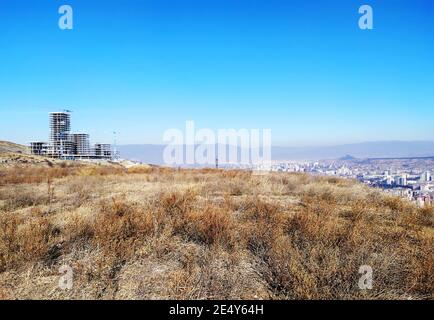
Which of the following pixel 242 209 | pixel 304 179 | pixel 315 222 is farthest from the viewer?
pixel 304 179

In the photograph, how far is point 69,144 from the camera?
8025cm

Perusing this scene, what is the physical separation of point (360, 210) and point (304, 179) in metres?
7.51

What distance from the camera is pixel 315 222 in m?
5.48

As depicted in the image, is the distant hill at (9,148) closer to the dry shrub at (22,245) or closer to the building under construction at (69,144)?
the building under construction at (69,144)

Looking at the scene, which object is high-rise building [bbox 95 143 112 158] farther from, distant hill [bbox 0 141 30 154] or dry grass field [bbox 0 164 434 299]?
dry grass field [bbox 0 164 434 299]

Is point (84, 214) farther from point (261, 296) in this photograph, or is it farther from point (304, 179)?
point (304, 179)

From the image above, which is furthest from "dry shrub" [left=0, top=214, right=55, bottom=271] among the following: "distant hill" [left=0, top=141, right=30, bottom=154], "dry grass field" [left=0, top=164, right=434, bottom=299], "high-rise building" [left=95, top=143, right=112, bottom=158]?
"high-rise building" [left=95, top=143, right=112, bottom=158]

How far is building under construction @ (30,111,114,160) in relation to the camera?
7800cm

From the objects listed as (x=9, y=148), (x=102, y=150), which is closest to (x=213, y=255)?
(x=9, y=148)

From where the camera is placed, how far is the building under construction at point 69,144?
78000 mm
